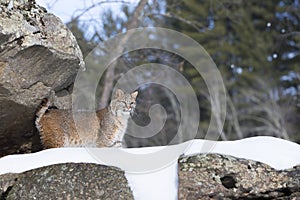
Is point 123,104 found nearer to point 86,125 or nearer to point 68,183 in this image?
point 86,125

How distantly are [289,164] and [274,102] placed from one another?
16861 mm

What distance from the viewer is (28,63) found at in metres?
5.39

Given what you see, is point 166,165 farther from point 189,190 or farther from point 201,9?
point 201,9

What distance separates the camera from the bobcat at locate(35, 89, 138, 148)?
19.6 ft

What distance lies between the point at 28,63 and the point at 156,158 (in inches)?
60.5

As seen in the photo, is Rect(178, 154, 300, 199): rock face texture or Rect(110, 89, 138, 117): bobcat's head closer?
Rect(178, 154, 300, 199): rock face texture

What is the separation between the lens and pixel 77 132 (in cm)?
616

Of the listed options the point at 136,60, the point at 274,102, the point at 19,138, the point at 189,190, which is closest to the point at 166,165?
the point at 189,190

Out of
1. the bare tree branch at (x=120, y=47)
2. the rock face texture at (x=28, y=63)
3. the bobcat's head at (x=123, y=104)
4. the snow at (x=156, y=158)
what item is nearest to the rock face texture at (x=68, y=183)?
the snow at (x=156, y=158)

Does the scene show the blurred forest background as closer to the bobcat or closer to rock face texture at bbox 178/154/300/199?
the bobcat

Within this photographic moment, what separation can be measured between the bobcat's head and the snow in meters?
1.44

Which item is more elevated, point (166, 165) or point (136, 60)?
point (136, 60)

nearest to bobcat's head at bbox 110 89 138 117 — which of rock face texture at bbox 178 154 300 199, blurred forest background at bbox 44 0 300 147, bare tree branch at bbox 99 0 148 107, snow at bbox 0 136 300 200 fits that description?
snow at bbox 0 136 300 200

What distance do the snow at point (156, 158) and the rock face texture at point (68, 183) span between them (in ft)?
0.35
